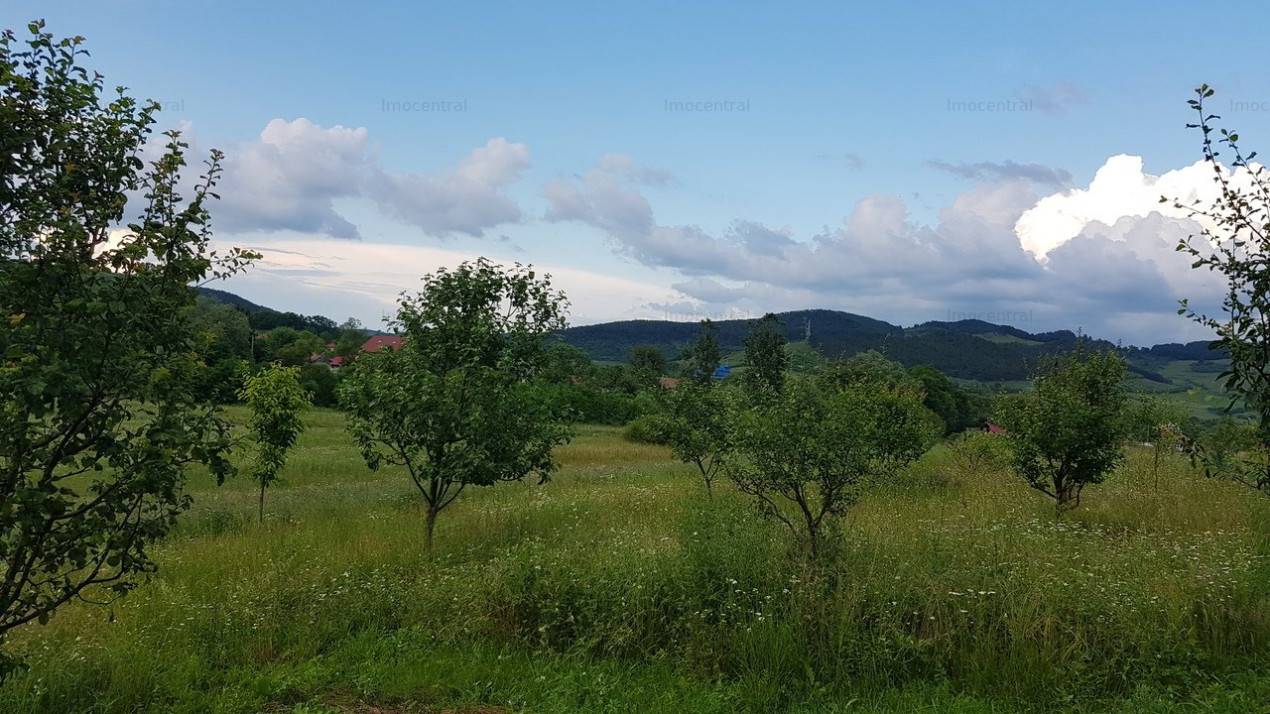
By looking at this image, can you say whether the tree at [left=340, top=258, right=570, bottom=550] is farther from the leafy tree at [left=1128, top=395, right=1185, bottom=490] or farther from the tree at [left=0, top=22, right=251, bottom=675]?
the leafy tree at [left=1128, top=395, right=1185, bottom=490]

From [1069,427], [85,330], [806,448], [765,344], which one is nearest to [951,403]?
[765,344]

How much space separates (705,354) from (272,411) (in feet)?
261

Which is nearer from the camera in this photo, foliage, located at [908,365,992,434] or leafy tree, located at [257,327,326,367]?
leafy tree, located at [257,327,326,367]

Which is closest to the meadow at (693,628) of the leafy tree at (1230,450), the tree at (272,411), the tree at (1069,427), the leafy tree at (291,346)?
the leafy tree at (1230,450)

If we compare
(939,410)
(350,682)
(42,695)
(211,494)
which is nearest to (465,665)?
(350,682)

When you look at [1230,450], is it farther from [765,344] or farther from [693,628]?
[765,344]

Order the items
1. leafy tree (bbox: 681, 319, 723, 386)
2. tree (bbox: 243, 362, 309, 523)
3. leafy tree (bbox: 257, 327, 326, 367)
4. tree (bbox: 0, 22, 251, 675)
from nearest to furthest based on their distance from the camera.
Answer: tree (bbox: 0, 22, 251, 675) < tree (bbox: 243, 362, 309, 523) < leafy tree (bbox: 257, 327, 326, 367) < leafy tree (bbox: 681, 319, 723, 386)

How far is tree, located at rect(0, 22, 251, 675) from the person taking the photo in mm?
3895

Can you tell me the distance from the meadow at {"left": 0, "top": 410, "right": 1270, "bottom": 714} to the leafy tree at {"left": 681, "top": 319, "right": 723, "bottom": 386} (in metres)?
78.3

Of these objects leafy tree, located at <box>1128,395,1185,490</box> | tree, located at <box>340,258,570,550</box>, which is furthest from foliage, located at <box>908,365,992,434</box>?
tree, located at <box>340,258,570,550</box>

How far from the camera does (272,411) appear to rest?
582 inches

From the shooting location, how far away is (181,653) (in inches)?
275

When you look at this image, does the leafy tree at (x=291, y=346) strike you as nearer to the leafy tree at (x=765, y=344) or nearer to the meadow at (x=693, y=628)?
the leafy tree at (x=765, y=344)

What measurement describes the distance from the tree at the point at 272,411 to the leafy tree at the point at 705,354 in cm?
7371
